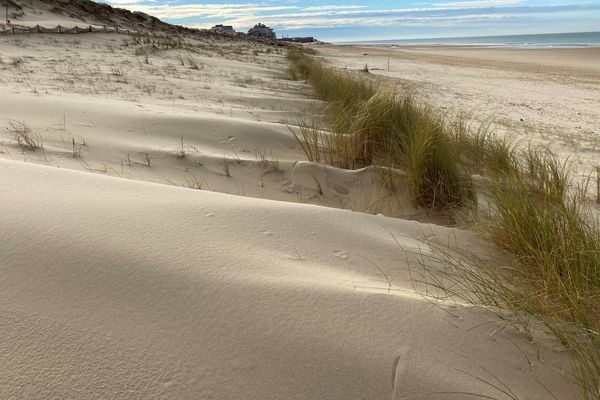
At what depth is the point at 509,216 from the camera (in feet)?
5.99

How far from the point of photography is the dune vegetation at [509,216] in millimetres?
1237

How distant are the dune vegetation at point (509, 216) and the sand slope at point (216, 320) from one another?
0.11 meters

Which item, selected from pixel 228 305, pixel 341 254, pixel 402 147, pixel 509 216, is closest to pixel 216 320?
pixel 228 305

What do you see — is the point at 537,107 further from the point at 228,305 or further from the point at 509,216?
the point at 228,305

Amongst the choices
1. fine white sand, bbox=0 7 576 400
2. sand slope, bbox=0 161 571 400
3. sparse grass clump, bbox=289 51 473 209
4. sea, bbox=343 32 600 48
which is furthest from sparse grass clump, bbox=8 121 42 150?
sea, bbox=343 32 600 48

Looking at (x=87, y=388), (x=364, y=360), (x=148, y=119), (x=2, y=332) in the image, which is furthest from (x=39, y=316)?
(x=148, y=119)

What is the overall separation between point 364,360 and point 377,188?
188cm

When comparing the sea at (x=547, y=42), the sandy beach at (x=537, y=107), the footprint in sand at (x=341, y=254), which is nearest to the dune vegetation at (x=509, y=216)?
the footprint in sand at (x=341, y=254)

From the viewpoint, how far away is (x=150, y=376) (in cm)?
94

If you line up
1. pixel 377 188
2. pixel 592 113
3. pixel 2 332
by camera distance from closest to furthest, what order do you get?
1. pixel 2 332
2. pixel 377 188
3. pixel 592 113

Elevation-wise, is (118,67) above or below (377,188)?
above

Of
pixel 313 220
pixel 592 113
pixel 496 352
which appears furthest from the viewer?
pixel 592 113

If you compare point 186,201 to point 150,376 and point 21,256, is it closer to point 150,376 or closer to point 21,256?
point 21,256

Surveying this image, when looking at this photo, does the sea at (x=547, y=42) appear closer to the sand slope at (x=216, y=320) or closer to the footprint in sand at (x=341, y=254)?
the footprint in sand at (x=341, y=254)
